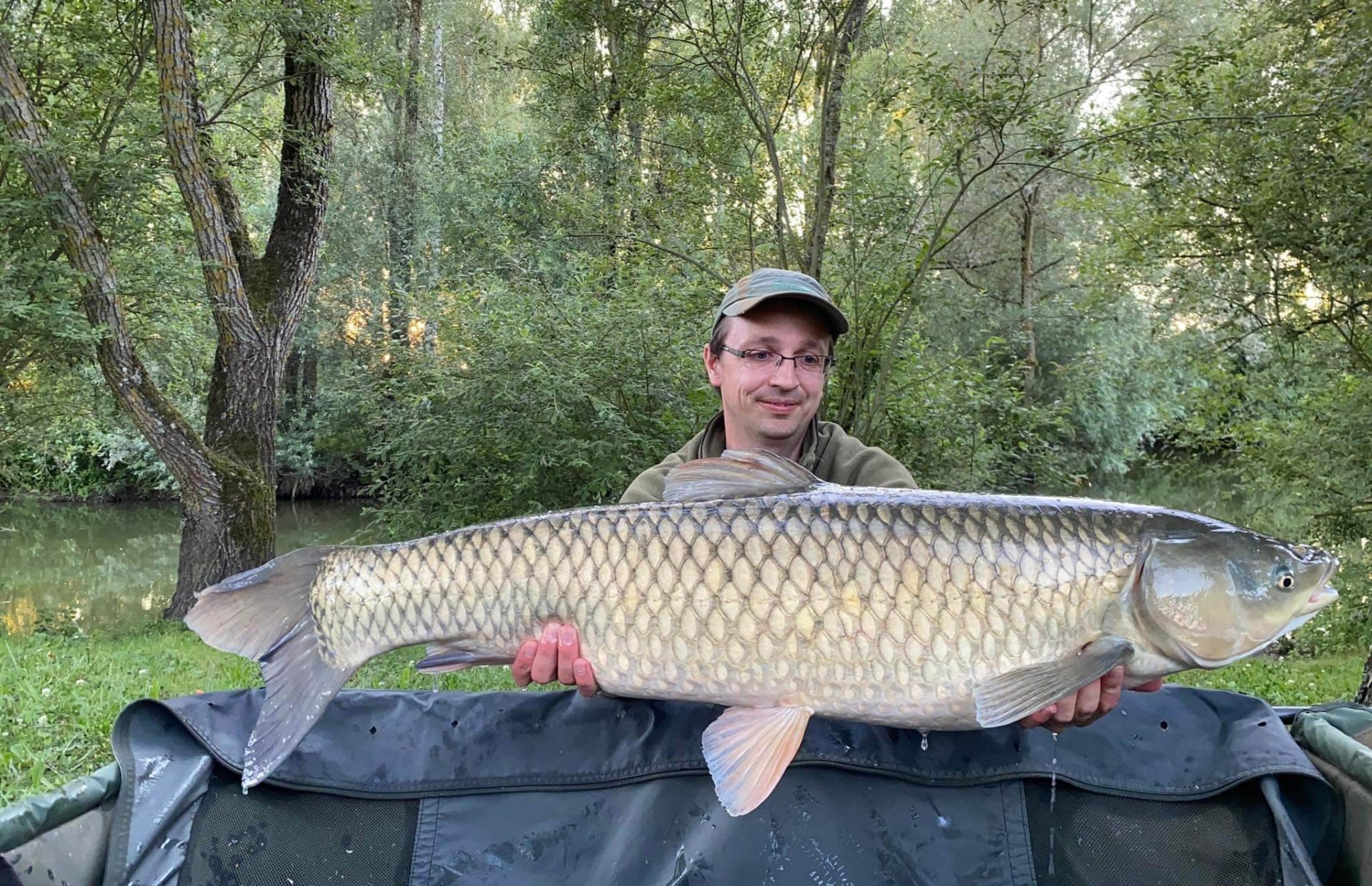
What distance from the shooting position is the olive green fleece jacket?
6.31 ft

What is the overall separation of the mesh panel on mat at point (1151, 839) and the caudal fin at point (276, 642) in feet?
3.53

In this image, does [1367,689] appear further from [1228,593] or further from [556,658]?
[556,658]

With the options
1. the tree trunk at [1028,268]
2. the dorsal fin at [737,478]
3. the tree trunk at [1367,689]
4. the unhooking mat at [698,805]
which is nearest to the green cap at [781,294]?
the dorsal fin at [737,478]

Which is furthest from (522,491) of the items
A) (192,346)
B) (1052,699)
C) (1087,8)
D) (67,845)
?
(1087,8)

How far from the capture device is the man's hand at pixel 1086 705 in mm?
1168

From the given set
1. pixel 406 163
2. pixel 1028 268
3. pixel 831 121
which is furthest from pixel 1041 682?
pixel 406 163

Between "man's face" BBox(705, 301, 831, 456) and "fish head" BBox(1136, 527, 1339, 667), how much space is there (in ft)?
2.72

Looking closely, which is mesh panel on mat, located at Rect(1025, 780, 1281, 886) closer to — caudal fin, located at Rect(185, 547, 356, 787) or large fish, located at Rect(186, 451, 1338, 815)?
large fish, located at Rect(186, 451, 1338, 815)

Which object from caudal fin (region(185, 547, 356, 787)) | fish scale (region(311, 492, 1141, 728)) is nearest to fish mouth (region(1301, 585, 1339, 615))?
fish scale (region(311, 492, 1141, 728))

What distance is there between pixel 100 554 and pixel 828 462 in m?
9.92

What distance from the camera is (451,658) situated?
4.35ft

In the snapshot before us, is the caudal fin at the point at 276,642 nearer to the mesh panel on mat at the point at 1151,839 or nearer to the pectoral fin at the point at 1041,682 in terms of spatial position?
the pectoral fin at the point at 1041,682

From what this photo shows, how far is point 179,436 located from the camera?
16.2 ft

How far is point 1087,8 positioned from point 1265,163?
280 inches
